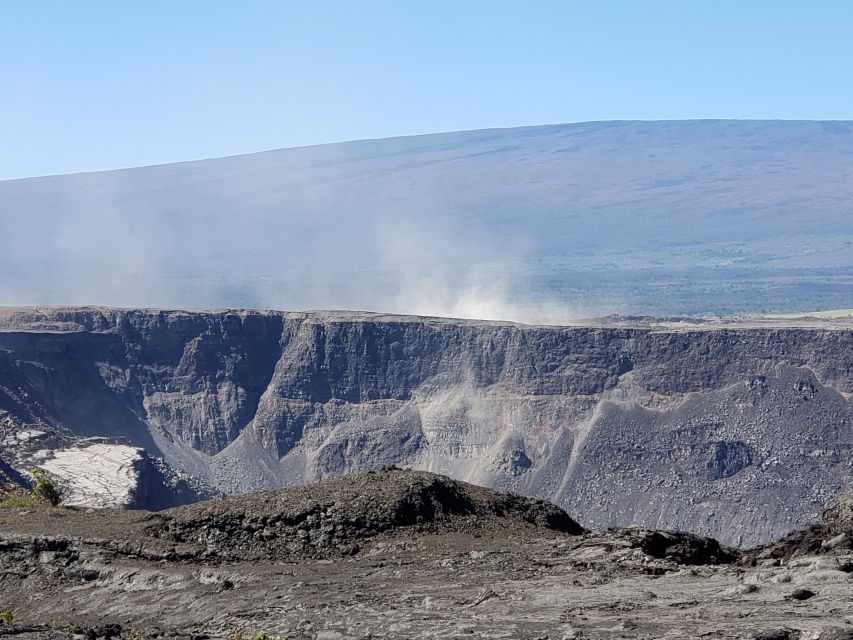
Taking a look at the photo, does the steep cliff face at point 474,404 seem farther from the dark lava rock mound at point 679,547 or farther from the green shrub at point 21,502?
the dark lava rock mound at point 679,547

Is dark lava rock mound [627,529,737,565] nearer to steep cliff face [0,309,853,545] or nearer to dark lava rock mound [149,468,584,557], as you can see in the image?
dark lava rock mound [149,468,584,557]

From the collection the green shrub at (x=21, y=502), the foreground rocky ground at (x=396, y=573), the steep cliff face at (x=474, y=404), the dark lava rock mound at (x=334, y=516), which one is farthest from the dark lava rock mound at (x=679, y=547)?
the steep cliff face at (x=474, y=404)

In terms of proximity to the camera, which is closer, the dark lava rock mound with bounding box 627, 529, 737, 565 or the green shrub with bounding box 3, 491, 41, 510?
the dark lava rock mound with bounding box 627, 529, 737, 565

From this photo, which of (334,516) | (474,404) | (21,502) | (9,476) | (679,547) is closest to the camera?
(679,547)

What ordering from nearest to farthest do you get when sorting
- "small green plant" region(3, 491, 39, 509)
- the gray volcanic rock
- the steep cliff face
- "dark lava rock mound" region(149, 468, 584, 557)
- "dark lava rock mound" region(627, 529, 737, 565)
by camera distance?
"dark lava rock mound" region(627, 529, 737, 565) → "dark lava rock mound" region(149, 468, 584, 557) → "small green plant" region(3, 491, 39, 509) → the gray volcanic rock → the steep cliff face

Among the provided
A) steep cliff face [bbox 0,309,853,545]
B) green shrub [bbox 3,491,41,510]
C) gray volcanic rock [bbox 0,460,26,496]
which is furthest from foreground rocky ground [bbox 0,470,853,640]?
steep cliff face [bbox 0,309,853,545]

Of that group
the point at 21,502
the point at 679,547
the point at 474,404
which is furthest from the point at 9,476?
the point at 679,547

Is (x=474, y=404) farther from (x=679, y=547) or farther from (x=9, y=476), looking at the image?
(x=679, y=547)

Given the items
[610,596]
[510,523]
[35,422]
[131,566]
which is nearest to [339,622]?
[610,596]
